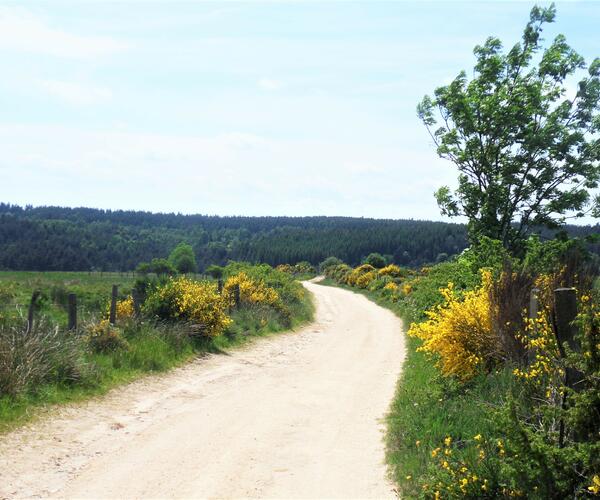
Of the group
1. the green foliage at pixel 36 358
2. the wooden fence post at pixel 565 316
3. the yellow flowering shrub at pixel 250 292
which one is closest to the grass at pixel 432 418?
the wooden fence post at pixel 565 316

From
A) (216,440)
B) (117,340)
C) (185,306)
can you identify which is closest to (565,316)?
(216,440)

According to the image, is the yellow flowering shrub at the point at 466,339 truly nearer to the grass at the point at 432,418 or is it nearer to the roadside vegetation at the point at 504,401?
the roadside vegetation at the point at 504,401

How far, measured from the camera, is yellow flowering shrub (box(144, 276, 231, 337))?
14.9 m

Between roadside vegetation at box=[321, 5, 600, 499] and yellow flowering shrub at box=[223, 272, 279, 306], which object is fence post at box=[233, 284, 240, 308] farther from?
roadside vegetation at box=[321, 5, 600, 499]

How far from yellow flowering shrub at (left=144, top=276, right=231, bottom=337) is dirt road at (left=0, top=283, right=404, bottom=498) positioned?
205cm

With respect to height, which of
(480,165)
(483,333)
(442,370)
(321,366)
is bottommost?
(321,366)

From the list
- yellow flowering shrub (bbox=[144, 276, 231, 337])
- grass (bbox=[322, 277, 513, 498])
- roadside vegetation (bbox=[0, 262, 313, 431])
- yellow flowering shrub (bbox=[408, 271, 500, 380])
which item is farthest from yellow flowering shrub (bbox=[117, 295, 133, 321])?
yellow flowering shrub (bbox=[408, 271, 500, 380])

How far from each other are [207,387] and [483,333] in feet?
17.3

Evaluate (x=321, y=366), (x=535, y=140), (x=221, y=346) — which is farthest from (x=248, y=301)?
(x=535, y=140)

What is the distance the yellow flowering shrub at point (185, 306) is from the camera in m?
14.9

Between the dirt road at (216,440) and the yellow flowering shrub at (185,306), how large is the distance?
2.05m

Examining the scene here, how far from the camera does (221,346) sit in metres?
15.6

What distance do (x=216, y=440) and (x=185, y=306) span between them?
24.4 ft

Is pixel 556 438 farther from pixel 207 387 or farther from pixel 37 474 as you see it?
pixel 207 387
